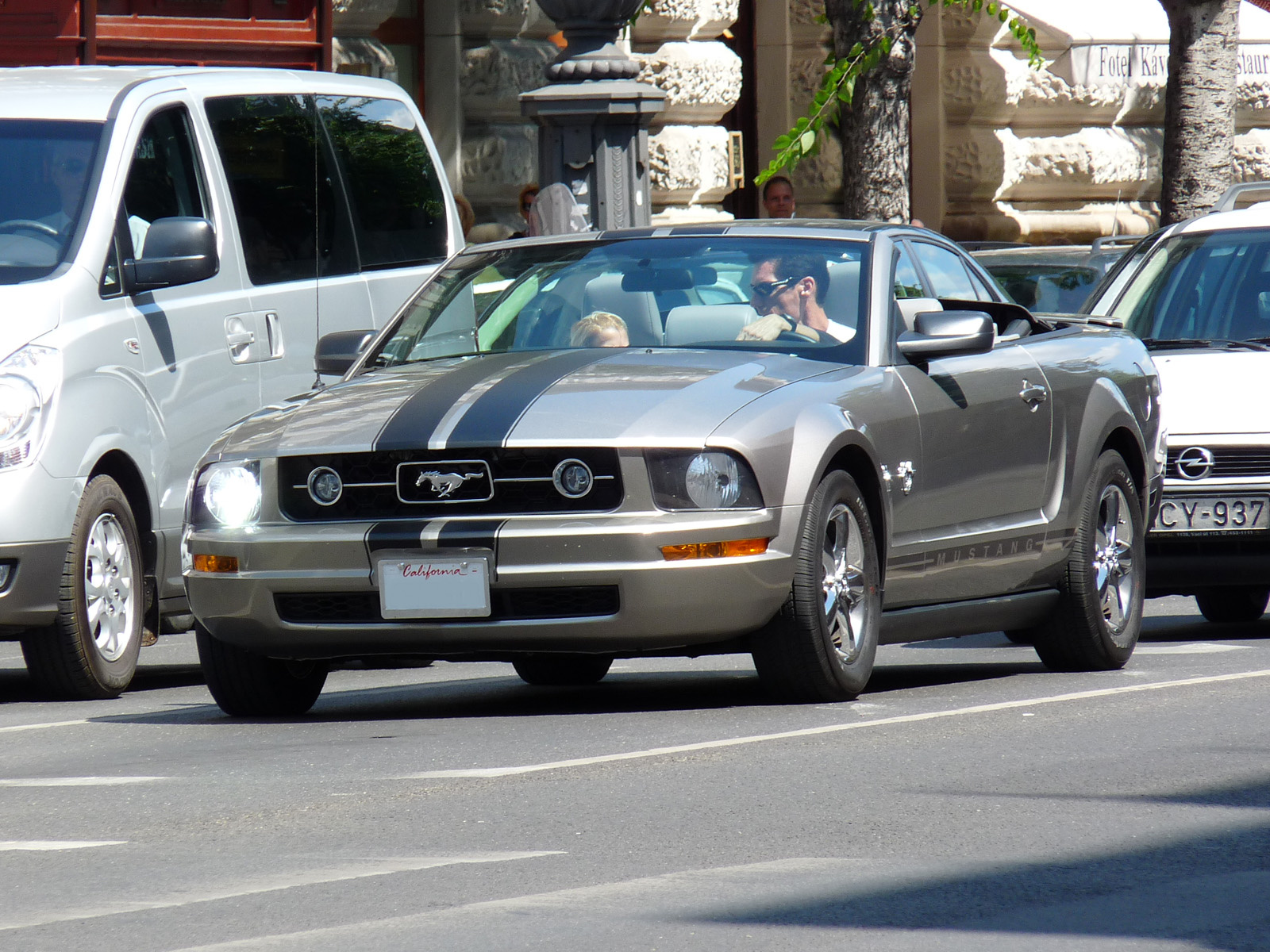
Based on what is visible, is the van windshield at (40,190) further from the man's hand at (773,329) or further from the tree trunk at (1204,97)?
the tree trunk at (1204,97)

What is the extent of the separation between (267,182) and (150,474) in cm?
167

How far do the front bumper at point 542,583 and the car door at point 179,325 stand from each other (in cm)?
195

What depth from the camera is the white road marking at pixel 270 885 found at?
5.02 m

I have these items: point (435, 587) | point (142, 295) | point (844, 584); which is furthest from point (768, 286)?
point (142, 295)

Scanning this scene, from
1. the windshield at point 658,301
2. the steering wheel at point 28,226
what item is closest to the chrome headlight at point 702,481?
the windshield at point 658,301

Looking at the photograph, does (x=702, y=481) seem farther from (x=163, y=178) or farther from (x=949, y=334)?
(x=163, y=178)

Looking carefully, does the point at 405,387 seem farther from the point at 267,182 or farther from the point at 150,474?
the point at 267,182

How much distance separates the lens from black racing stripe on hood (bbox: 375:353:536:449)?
746 cm

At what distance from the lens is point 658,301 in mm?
8445

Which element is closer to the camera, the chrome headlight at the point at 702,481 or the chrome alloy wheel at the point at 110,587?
the chrome headlight at the point at 702,481

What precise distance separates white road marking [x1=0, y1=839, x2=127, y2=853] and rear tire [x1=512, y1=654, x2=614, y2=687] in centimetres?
311

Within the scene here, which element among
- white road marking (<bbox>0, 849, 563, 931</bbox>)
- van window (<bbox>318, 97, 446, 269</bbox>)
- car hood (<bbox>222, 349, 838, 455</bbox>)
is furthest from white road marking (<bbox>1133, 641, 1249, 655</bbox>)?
white road marking (<bbox>0, 849, 563, 931</bbox>)

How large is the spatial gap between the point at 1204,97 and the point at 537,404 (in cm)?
1194

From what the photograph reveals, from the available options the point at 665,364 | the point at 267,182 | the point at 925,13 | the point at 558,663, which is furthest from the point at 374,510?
the point at 925,13
